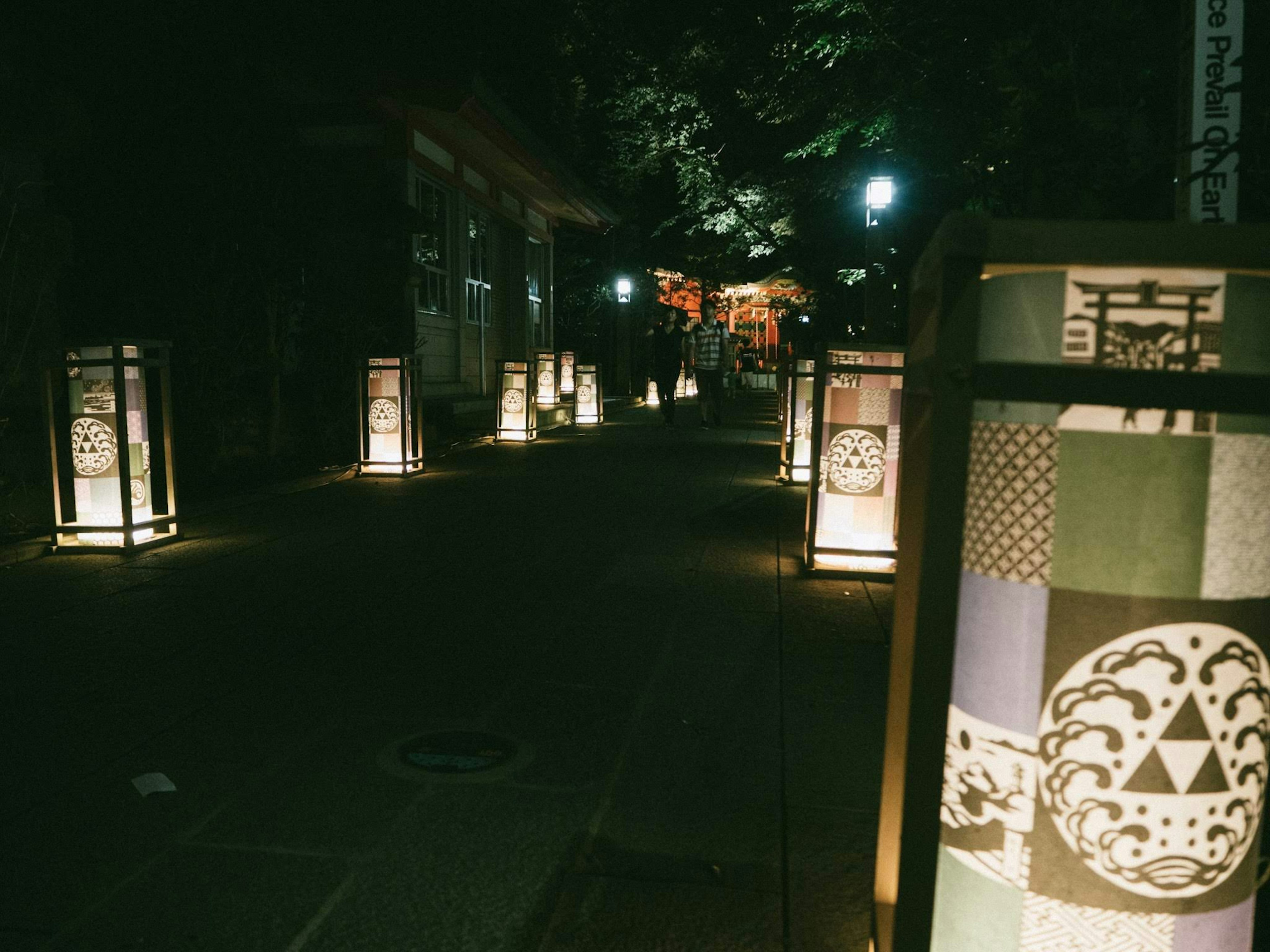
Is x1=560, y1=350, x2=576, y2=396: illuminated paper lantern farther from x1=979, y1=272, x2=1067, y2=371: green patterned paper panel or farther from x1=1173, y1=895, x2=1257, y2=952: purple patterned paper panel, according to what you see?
x1=1173, y1=895, x2=1257, y2=952: purple patterned paper panel

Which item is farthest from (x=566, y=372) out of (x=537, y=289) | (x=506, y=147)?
(x=506, y=147)

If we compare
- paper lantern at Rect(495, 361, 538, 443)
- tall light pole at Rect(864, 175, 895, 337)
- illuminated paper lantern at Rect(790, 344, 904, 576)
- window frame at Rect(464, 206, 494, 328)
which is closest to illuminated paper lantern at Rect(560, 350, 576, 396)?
window frame at Rect(464, 206, 494, 328)

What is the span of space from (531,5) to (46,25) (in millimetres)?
13417

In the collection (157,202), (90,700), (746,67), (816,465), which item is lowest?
(90,700)

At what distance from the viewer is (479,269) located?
21.0 metres

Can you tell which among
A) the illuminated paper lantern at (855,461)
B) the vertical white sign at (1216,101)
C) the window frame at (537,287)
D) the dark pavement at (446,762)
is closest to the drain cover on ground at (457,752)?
the dark pavement at (446,762)

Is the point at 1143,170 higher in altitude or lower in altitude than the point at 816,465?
higher

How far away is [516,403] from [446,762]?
12.6 metres

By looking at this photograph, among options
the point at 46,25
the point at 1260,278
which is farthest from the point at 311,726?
the point at 46,25

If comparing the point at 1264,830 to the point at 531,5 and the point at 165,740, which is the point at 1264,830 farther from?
the point at 531,5

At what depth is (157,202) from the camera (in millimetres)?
10586

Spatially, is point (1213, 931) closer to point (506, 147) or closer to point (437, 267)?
point (437, 267)

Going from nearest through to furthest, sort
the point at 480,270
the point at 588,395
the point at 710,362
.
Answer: the point at 710,362 < the point at 588,395 < the point at 480,270

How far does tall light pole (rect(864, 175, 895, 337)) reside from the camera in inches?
422
